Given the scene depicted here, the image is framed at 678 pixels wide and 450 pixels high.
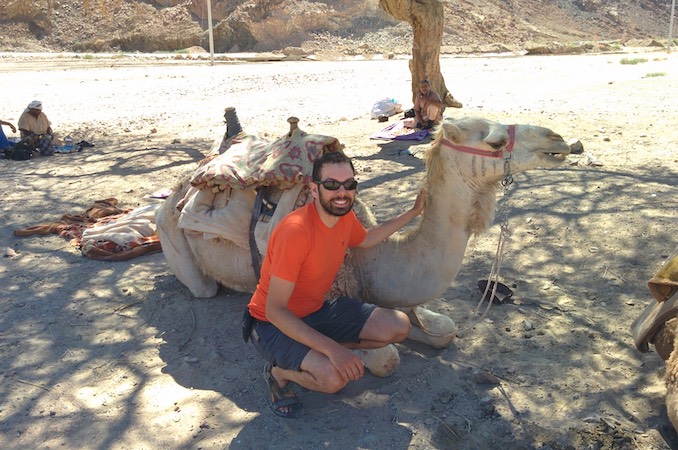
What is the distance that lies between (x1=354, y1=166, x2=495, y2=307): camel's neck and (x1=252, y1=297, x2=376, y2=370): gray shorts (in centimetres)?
29

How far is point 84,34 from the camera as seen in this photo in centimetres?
4122

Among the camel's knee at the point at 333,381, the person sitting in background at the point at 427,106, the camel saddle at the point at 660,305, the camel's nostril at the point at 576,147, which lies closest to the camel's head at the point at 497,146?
the camel saddle at the point at 660,305

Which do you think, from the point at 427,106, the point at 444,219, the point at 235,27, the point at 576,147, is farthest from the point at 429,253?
the point at 235,27

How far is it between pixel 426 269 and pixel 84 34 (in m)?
42.4

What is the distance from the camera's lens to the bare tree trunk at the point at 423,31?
35.1ft

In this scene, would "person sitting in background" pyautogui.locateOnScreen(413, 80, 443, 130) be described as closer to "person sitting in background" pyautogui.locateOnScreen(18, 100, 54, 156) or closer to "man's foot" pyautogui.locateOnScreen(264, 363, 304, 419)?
"person sitting in background" pyautogui.locateOnScreen(18, 100, 54, 156)

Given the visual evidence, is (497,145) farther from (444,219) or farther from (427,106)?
(427,106)

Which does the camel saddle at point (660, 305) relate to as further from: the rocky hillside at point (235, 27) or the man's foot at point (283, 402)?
the rocky hillside at point (235, 27)

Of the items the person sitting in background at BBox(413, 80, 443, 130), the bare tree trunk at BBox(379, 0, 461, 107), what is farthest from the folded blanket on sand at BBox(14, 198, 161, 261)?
the bare tree trunk at BBox(379, 0, 461, 107)

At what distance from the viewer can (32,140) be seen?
10383 millimetres

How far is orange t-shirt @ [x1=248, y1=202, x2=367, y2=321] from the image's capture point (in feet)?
10.9

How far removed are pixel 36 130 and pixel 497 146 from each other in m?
8.79

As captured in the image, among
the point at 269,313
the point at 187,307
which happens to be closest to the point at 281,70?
the point at 187,307

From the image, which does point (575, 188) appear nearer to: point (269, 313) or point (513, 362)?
point (513, 362)
